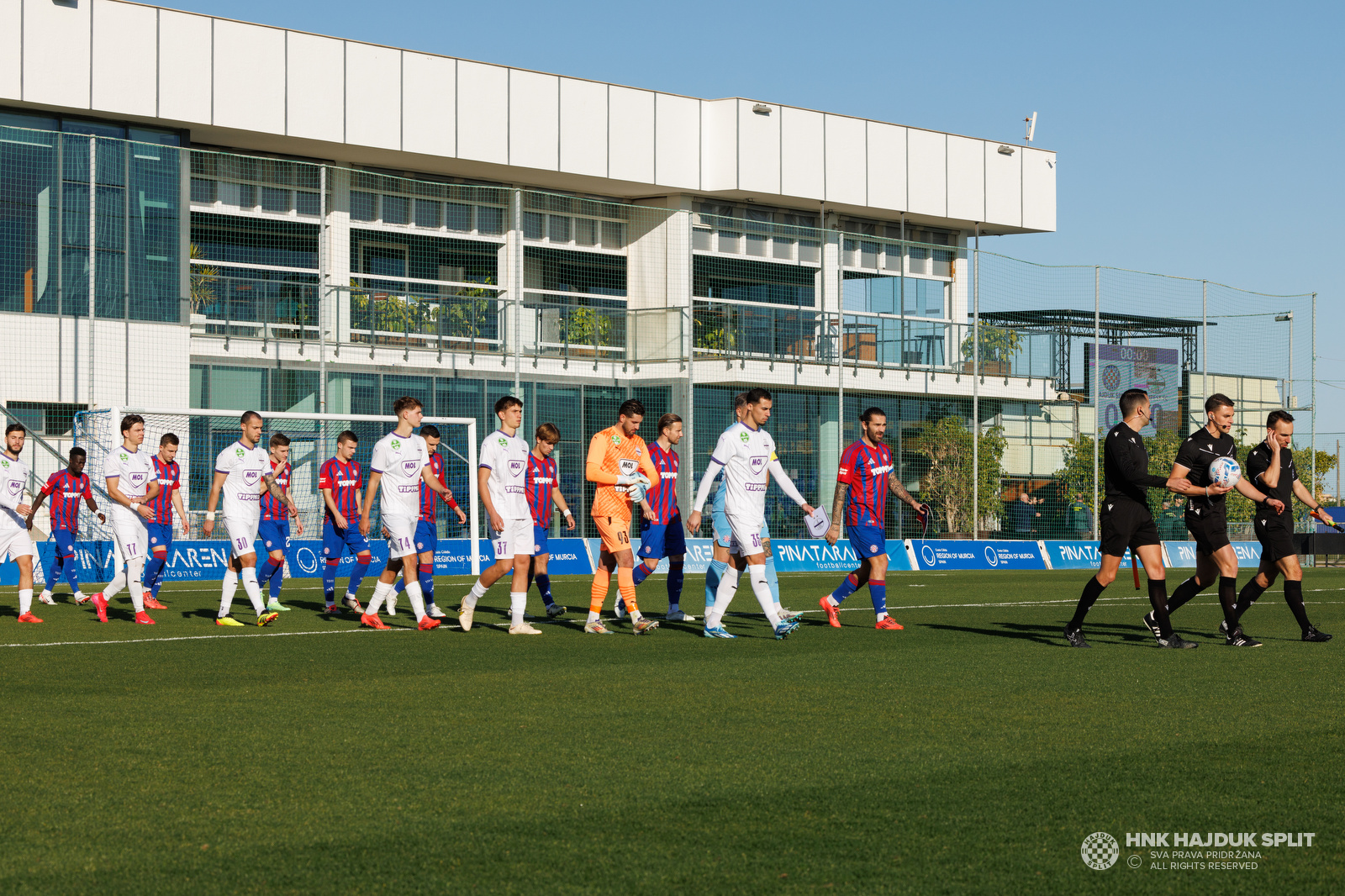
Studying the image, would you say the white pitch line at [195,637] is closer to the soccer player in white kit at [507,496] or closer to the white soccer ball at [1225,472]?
the soccer player in white kit at [507,496]

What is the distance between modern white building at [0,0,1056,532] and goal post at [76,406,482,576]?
0.63 metres

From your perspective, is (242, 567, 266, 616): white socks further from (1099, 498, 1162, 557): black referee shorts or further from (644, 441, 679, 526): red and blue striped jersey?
(1099, 498, 1162, 557): black referee shorts

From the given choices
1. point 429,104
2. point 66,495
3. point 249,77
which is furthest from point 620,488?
point 429,104

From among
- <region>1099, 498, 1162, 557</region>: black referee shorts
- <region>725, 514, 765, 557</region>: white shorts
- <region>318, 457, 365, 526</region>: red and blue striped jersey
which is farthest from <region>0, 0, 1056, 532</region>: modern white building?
<region>1099, 498, 1162, 557</region>: black referee shorts

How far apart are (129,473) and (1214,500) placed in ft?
37.1

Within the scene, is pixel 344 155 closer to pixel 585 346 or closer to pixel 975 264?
pixel 585 346

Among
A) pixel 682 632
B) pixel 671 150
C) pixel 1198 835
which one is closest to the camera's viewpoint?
pixel 1198 835

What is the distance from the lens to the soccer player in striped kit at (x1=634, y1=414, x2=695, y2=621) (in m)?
14.4

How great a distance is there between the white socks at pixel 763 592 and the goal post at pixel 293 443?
407 inches

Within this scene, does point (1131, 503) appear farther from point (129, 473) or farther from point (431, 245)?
point (431, 245)

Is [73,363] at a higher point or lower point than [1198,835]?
higher

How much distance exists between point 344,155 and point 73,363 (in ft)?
33.5

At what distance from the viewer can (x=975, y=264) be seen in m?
30.2

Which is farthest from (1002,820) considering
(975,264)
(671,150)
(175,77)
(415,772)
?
(671,150)
